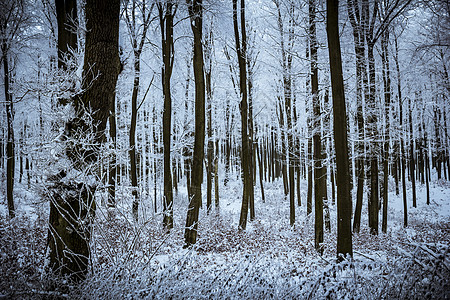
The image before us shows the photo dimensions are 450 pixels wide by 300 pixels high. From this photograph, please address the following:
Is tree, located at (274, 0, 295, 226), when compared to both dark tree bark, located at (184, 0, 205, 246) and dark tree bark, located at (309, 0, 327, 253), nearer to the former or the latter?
dark tree bark, located at (309, 0, 327, 253)

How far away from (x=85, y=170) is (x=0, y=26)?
11452 millimetres

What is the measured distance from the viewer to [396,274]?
335 centimetres

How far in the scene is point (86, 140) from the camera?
426cm

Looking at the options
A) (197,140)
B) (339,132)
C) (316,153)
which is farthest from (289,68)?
(339,132)

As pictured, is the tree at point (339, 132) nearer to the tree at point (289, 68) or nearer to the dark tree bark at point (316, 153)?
the tree at point (289, 68)

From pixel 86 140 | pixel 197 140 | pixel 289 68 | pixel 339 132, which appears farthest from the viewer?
pixel 289 68

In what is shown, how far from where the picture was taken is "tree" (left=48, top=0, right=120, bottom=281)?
4.09m

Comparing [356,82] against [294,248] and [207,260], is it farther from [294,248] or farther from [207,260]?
[207,260]

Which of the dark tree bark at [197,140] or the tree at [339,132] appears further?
the dark tree bark at [197,140]

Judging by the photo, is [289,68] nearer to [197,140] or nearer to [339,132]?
[197,140]

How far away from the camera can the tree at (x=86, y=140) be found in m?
4.09

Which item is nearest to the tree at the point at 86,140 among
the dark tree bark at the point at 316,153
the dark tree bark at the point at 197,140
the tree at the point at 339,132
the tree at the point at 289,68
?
the dark tree bark at the point at 197,140

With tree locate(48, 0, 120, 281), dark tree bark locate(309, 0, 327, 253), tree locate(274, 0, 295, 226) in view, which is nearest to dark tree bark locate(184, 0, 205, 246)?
tree locate(274, 0, 295, 226)

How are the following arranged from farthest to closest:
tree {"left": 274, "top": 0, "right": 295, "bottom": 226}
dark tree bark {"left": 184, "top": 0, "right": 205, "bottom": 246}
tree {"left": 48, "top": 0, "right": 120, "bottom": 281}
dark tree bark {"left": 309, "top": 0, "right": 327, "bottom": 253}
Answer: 1. tree {"left": 274, "top": 0, "right": 295, "bottom": 226}
2. dark tree bark {"left": 309, "top": 0, "right": 327, "bottom": 253}
3. dark tree bark {"left": 184, "top": 0, "right": 205, "bottom": 246}
4. tree {"left": 48, "top": 0, "right": 120, "bottom": 281}
